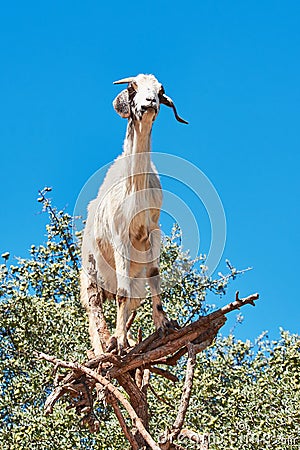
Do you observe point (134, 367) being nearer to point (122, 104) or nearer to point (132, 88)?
point (122, 104)

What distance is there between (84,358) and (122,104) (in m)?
7.27

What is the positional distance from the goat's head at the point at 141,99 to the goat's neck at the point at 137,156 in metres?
0.14

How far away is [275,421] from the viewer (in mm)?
12898

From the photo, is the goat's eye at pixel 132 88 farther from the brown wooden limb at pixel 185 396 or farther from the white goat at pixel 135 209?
the brown wooden limb at pixel 185 396

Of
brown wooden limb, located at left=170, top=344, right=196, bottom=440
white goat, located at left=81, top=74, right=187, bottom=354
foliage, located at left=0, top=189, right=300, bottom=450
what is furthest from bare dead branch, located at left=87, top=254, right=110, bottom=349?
foliage, located at left=0, top=189, right=300, bottom=450

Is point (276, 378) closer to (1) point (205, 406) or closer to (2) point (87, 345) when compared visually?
(1) point (205, 406)

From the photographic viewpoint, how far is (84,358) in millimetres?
13539

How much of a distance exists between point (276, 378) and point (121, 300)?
756 centimetres

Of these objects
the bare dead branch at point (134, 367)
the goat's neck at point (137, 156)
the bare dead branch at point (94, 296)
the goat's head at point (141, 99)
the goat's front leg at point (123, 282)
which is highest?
the goat's head at point (141, 99)

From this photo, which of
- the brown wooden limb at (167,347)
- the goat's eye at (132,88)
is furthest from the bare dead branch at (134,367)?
the goat's eye at (132,88)

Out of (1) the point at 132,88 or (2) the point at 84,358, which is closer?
(1) the point at 132,88

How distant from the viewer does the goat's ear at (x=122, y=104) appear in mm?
7168

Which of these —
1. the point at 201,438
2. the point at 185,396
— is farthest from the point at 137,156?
the point at 201,438

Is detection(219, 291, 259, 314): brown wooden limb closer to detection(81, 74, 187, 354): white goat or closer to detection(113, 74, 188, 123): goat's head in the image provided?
detection(81, 74, 187, 354): white goat
